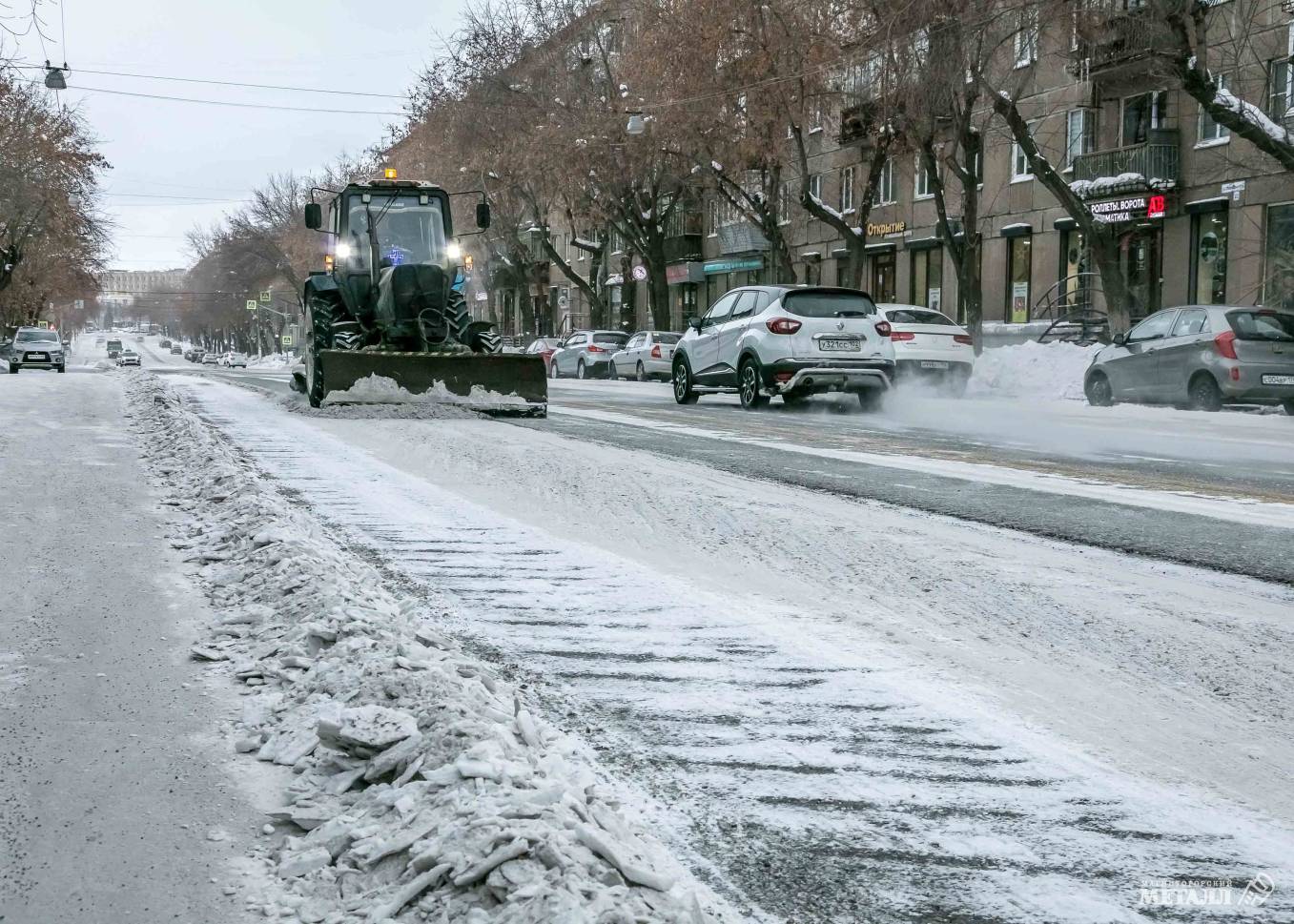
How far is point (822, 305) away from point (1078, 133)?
18366 mm

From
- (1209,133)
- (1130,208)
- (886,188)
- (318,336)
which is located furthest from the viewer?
(886,188)

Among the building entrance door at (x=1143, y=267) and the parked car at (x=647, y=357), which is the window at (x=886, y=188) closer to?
the parked car at (x=647, y=357)

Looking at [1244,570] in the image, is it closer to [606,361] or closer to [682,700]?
[682,700]

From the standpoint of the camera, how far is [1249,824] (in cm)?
297

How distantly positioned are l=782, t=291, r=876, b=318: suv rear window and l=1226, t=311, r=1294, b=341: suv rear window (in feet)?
15.1

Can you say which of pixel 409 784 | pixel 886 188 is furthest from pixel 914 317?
pixel 886 188

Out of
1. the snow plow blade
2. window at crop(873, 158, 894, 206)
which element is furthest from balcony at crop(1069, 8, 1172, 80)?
window at crop(873, 158, 894, 206)

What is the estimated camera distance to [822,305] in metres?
17.4

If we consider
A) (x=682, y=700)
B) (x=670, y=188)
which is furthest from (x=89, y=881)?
(x=670, y=188)

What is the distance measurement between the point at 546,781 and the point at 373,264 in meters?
14.6

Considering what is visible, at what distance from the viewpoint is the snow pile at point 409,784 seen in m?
2.45

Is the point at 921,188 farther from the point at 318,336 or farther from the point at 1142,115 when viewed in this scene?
the point at 318,336

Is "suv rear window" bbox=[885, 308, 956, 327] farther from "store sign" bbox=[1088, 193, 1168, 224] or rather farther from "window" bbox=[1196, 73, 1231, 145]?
"window" bbox=[1196, 73, 1231, 145]

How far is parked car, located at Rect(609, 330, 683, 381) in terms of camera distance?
35.3 metres
